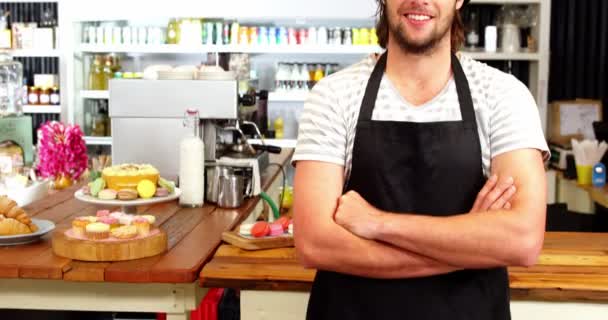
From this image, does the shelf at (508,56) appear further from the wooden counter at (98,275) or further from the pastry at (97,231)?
the pastry at (97,231)

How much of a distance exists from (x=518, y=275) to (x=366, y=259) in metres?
0.62

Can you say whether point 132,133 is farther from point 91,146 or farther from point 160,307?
point 91,146

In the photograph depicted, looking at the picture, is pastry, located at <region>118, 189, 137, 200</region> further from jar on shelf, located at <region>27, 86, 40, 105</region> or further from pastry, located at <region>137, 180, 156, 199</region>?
jar on shelf, located at <region>27, 86, 40, 105</region>

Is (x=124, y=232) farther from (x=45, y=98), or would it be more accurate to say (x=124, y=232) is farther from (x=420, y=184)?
(x=45, y=98)

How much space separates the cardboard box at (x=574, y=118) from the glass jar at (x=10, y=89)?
12.1 feet

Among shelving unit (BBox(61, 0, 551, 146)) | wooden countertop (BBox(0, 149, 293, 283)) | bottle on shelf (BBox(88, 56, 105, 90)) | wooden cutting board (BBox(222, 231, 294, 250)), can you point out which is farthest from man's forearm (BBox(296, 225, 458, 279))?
bottle on shelf (BBox(88, 56, 105, 90))

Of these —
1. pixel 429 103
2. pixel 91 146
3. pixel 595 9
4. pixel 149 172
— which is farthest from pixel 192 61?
pixel 429 103

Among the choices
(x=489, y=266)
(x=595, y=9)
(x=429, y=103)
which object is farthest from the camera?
(x=595, y=9)

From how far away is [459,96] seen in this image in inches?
69.7

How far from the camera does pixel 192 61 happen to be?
22.1 feet

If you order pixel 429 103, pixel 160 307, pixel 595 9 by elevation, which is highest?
pixel 595 9

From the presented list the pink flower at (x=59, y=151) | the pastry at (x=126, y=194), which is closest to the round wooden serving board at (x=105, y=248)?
the pastry at (x=126, y=194)

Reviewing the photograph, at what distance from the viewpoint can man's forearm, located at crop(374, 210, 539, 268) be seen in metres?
1.62

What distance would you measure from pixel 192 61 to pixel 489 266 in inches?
209
